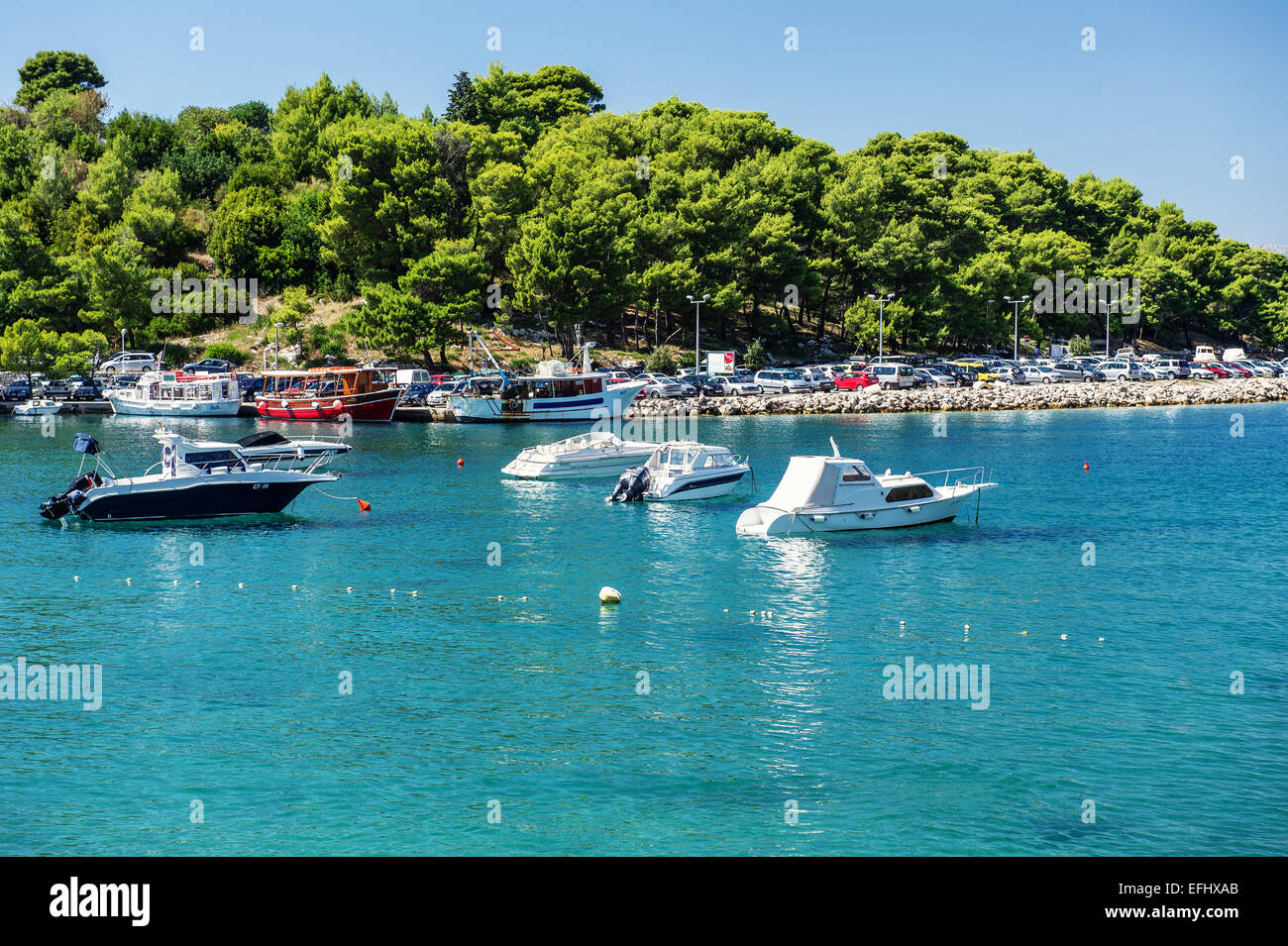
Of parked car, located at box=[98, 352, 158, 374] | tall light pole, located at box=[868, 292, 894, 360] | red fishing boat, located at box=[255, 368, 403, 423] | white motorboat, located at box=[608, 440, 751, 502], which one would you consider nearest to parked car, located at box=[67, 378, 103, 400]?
parked car, located at box=[98, 352, 158, 374]

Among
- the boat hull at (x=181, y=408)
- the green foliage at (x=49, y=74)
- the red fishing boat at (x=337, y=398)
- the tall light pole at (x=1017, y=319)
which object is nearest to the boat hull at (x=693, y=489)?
the red fishing boat at (x=337, y=398)

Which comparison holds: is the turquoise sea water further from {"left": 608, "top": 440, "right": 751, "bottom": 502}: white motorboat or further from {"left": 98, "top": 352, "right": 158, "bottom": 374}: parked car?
{"left": 98, "top": 352, "right": 158, "bottom": 374}: parked car

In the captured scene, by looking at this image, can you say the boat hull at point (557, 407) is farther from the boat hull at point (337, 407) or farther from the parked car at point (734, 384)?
the parked car at point (734, 384)

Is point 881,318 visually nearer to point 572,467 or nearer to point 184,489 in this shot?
point 572,467

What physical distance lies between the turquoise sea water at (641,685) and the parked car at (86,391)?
57618 mm

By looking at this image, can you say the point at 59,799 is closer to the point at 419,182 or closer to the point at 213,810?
the point at 213,810

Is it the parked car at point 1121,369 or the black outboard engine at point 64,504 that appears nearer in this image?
the black outboard engine at point 64,504

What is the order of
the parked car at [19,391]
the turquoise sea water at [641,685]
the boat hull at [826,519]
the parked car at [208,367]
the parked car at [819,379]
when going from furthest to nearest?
the parked car at [819,379], the parked car at [208,367], the parked car at [19,391], the boat hull at [826,519], the turquoise sea water at [641,685]

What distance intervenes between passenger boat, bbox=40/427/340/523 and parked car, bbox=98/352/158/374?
68.2 meters

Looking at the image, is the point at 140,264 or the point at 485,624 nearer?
the point at 485,624

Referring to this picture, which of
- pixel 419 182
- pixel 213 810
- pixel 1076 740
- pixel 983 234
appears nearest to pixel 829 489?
pixel 1076 740

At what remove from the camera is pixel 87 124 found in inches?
6836

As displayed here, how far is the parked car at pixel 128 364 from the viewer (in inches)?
4327
